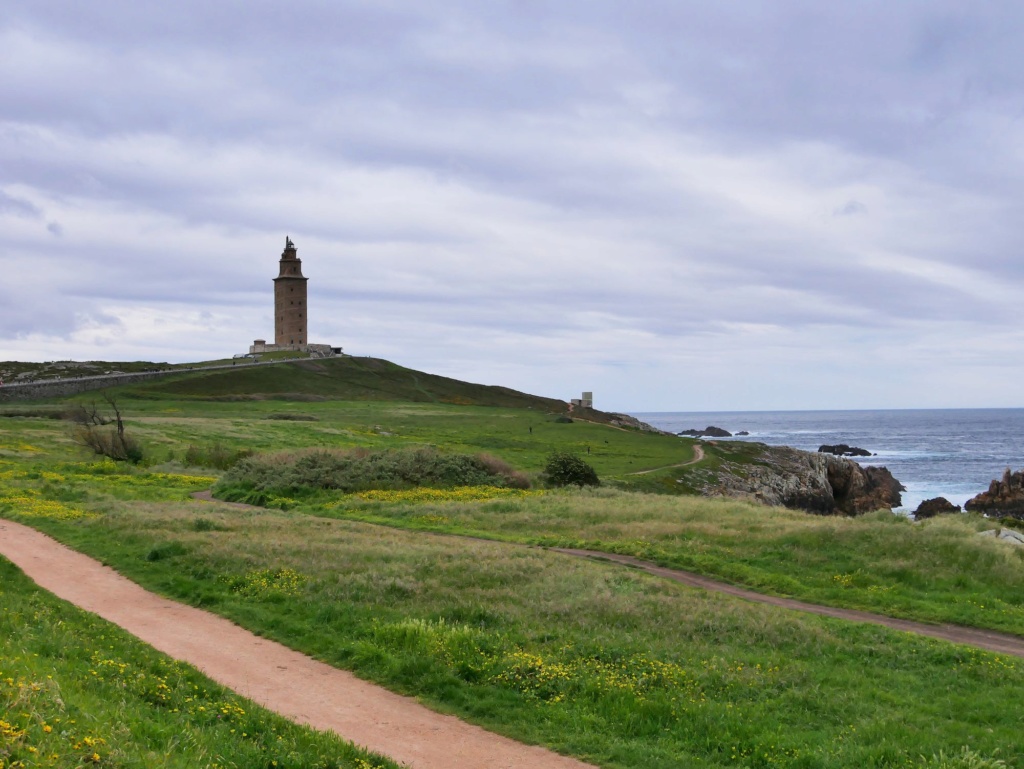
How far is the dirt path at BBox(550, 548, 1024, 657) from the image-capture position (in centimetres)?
1708

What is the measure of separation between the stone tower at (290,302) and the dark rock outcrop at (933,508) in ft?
375

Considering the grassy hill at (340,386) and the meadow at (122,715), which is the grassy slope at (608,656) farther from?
the grassy hill at (340,386)

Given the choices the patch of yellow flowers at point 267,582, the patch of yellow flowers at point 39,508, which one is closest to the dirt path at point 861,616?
the patch of yellow flowers at point 267,582

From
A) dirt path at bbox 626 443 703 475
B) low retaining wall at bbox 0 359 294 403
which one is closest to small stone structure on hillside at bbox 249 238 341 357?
low retaining wall at bbox 0 359 294 403

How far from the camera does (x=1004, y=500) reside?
235ft

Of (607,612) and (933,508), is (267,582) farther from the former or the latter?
(933,508)

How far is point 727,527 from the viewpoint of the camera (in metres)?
29.4

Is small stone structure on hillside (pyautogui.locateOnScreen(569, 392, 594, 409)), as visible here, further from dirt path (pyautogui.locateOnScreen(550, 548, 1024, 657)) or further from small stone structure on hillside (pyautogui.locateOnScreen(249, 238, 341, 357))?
dirt path (pyautogui.locateOnScreen(550, 548, 1024, 657))

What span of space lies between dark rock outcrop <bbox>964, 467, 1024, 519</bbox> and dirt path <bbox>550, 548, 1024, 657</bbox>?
56903 mm

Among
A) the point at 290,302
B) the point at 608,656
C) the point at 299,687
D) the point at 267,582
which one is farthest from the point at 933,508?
the point at 290,302

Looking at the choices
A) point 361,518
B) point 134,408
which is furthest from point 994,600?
point 134,408

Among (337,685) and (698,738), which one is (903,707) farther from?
(337,685)

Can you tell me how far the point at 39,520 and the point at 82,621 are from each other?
→ 15169 mm

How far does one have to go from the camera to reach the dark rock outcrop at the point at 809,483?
71.9 meters
